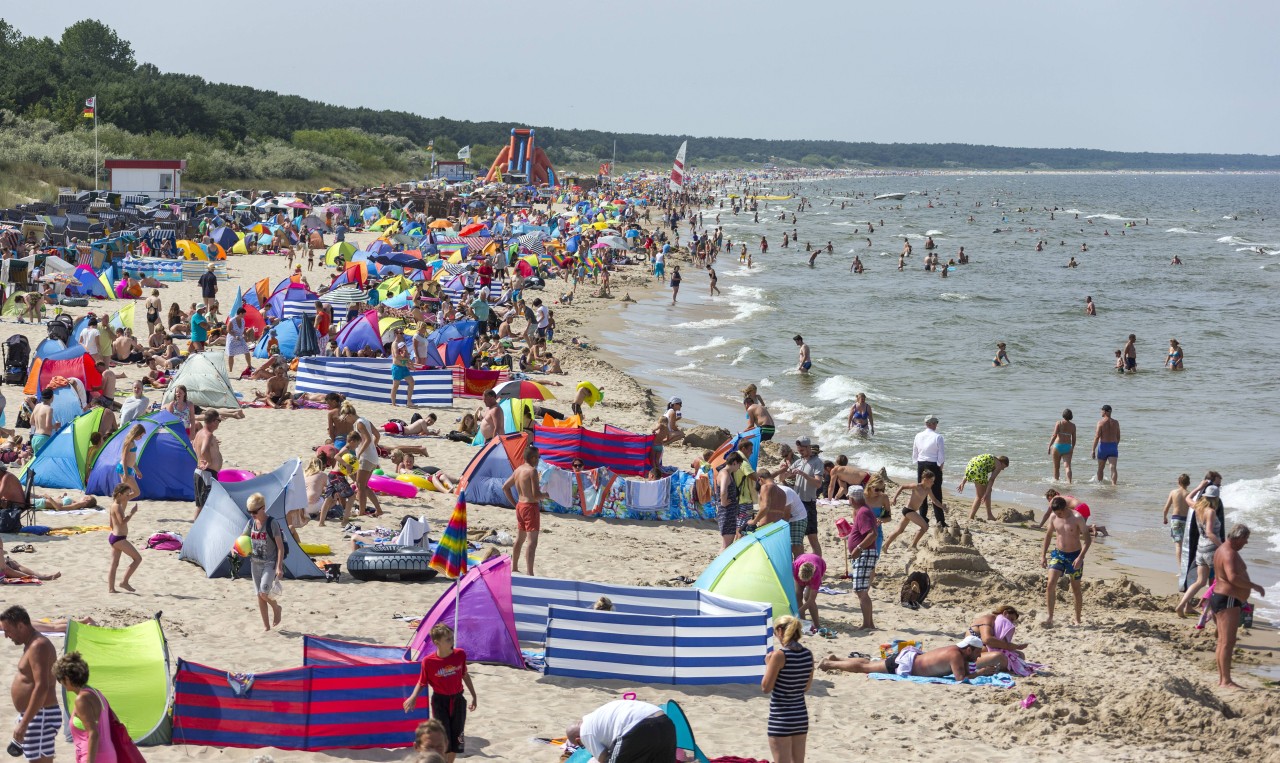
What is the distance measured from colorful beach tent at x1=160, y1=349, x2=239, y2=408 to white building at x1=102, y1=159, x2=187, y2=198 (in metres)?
29.8

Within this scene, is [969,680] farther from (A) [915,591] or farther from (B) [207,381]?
(B) [207,381]

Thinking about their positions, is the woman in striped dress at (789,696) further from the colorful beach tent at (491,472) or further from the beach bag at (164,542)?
the colorful beach tent at (491,472)

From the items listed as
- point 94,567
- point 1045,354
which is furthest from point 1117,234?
point 94,567

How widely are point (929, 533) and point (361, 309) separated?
11.0m

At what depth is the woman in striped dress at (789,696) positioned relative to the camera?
20.1 feet

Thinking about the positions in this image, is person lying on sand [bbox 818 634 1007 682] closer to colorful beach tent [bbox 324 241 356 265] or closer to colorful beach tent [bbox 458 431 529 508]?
colorful beach tent [bbox 458 431 529 508]

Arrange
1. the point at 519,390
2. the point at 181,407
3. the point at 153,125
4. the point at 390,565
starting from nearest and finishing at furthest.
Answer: the point at 390,565 < the point at 181,407 < the point at 519,390 < the point at 153,125

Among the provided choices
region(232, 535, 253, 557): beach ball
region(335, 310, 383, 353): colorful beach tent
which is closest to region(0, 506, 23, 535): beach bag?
region(232, 535, 253, 557): beach ball

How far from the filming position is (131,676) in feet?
20.8

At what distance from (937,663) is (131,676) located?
5118 mm

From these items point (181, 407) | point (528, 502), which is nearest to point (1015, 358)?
point (181, 407)

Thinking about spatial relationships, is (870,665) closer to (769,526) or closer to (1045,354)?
(769,526)

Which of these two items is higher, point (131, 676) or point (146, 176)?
point (146, 176)

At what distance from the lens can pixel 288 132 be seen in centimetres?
8100
